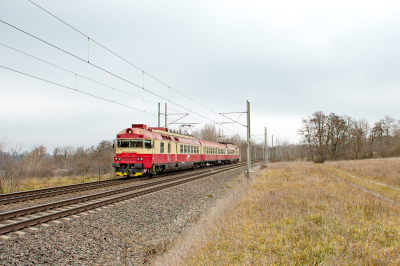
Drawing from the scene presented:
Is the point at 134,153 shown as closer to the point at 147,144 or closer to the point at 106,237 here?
the point at 147,144

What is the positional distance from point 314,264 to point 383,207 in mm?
4613

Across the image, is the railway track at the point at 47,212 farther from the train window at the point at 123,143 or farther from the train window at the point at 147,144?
the train window at the point at 123,143

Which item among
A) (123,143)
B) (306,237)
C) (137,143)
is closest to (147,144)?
(137,143)

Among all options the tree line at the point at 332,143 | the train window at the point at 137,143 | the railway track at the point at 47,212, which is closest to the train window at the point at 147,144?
the train window at the point at 137,143

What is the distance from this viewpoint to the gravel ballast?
5.31 metres

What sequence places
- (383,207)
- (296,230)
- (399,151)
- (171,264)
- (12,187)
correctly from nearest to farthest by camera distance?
(171,264) → (296,230) → (383,207) → (12,187) → (399,151)

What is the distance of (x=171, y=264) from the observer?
15.6 feet

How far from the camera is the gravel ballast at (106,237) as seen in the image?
209 inches

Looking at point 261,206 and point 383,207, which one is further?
point 261,206

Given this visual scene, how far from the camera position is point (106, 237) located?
6.59 m

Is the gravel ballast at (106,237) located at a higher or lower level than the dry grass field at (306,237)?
lower

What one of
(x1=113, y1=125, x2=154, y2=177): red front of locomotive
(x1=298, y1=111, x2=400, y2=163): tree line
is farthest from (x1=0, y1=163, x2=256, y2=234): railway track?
(x1=298, y1=111, x2=400, y2=163): tree line

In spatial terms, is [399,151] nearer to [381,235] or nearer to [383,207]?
[383,207]

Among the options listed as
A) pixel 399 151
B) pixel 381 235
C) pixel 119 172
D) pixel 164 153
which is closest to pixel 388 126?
pixel 399 151
